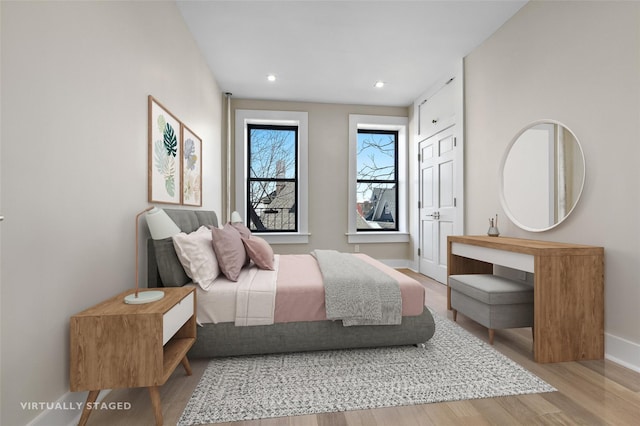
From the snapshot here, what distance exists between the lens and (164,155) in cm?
229

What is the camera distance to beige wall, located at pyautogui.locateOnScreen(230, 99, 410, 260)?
468cm

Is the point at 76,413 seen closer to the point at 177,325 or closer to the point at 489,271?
the point at 177,325

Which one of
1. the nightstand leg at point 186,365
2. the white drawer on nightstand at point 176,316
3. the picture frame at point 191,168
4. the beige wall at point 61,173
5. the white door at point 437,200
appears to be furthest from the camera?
the white door at point 437,200

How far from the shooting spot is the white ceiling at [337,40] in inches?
101

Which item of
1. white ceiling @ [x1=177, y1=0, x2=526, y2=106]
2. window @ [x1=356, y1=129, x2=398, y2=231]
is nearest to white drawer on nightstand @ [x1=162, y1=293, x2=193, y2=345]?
white ceiling @ [x1=177, y1=0, x2=526, y2=106]

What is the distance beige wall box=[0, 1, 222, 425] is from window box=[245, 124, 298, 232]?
281cm

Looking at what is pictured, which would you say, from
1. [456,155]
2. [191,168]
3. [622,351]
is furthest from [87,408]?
[456,155]

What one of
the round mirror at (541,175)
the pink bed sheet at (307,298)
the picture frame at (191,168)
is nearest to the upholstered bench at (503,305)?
the pink bed sheet at (307,298)

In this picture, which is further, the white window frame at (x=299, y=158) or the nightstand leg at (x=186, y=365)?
the white window frame at (x=299, y=158)

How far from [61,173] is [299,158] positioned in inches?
140

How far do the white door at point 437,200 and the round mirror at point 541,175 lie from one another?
2.83 feet

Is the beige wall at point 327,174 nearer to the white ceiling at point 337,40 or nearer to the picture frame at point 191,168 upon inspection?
the white ceiling at point 337,40

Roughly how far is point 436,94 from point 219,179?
3.26 metres

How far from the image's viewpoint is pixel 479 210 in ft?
10.3
